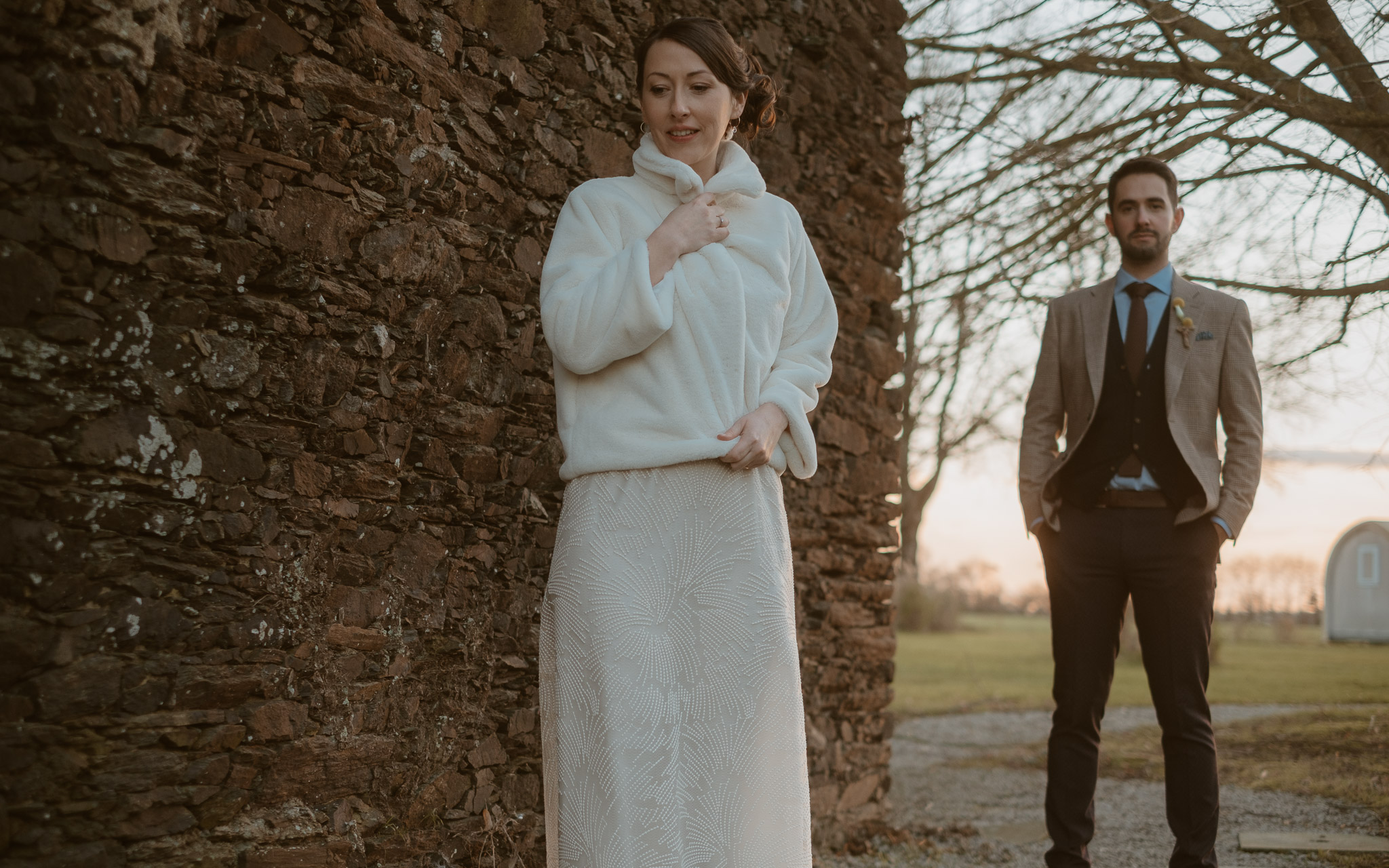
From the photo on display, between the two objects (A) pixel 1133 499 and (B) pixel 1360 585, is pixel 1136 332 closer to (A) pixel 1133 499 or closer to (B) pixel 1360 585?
(A) pixel 1133 499

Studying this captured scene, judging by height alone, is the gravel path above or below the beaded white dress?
below

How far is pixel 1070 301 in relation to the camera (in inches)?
130

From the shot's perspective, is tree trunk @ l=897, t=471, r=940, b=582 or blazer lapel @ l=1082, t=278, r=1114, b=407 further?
tree trunk @ l=897, t=471, r=940, b=582

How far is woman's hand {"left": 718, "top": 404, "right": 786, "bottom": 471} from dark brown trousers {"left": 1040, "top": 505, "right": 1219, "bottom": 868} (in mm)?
1462

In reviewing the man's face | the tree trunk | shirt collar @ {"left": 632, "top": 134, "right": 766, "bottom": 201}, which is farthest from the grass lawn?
shirt collar @ {"left": 632, "top": 134, "right": 766, "bottom": 201}

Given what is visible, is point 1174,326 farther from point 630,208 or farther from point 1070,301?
point 630,208

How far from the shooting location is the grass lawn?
9703 mm

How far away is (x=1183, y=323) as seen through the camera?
123 inches

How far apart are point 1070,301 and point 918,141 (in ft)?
11.0

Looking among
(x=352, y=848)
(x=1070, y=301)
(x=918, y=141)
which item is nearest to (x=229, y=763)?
(x=352, y=848)

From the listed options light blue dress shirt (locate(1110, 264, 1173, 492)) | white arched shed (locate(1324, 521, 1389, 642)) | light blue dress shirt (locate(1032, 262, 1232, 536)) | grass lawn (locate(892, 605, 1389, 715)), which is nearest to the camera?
light blue dress shirt (locate(1032, 262, 1232, 536))

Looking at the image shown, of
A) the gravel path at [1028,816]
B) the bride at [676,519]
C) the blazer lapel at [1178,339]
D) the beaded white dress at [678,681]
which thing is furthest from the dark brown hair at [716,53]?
the gravel path at [1028,816]

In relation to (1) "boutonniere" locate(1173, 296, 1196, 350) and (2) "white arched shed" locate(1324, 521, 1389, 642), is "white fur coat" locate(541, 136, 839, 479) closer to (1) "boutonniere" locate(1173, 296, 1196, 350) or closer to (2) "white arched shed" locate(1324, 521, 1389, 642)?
(1) "boutonniere" locate(1173, 296, 1196, 350)

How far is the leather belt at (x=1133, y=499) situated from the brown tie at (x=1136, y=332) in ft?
1.07
